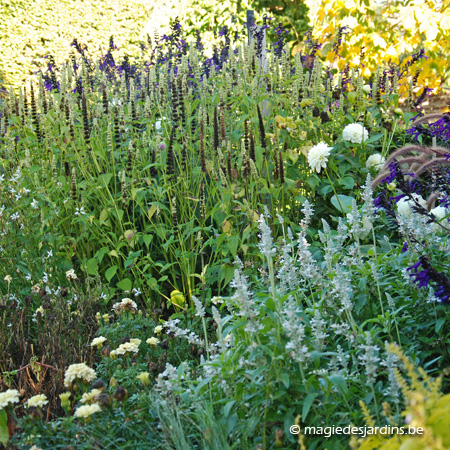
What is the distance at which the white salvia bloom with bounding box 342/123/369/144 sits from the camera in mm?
3516

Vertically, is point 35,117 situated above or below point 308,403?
above

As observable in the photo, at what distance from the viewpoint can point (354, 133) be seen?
3.52 m

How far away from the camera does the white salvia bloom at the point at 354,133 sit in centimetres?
352

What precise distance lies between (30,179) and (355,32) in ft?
11.5

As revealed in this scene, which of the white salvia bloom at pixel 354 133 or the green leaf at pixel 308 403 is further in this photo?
the white salvia bloom at pixel 354 133

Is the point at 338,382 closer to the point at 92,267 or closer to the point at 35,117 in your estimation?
the point at 92,267

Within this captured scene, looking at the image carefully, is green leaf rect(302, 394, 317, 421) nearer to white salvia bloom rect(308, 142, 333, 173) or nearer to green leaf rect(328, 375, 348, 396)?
green leaf rect(328, 375, 348, 396)

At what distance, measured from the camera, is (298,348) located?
1400 millimetres

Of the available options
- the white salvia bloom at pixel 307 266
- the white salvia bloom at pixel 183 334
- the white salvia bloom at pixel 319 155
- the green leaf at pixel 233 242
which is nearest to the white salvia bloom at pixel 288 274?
the white salvia bloom at pixel 307 266

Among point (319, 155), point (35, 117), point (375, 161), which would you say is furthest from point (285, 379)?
point (35, 117)

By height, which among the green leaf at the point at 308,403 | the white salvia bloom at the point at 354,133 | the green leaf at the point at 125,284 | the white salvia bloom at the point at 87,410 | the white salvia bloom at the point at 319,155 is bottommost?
the green leaf at the point at 125,284

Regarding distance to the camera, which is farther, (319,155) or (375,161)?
(375,161)

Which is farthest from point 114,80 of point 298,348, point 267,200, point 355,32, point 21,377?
point 298,348

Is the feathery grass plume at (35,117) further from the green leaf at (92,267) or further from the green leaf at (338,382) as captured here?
the green leaf at (338,382)
